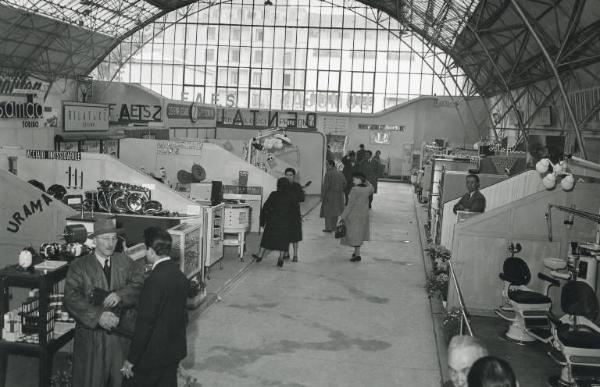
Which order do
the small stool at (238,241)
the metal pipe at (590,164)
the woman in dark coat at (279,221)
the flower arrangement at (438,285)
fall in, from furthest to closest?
the small stool at (238,241) → the woman in dark coat at (279,221) → the flower arrangement at (438,285) → the metal pipe at (590,164)

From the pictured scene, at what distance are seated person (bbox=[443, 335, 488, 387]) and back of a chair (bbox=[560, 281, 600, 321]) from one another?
3.64 metres

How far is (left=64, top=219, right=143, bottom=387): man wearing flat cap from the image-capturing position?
16.1 feet

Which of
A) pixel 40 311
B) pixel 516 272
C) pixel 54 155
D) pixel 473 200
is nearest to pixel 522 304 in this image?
pixel 516 272

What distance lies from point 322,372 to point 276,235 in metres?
4.60

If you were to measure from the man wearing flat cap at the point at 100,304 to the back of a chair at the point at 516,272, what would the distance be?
464 centimetres

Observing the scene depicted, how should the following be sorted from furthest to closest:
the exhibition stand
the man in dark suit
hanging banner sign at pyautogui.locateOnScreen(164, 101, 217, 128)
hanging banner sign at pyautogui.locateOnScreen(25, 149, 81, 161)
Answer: hanging banner sign at pyautogui.locateOnScreen(164, 101, 217, 128), the exhibition stand, hanging banner sign at pyautogui.locateOnScreen(25, 149, 81, 161), the man in dark suit

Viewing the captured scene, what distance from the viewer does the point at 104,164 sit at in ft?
31.2

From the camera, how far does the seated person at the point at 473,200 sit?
1020 cm

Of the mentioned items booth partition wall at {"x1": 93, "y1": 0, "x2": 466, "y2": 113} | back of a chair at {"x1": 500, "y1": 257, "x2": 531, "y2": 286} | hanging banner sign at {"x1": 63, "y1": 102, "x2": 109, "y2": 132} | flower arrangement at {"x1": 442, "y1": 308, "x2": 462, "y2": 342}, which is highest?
booth partition wall at {"x1": 93, "y1": 0, "x2": 466, "y2": 113}

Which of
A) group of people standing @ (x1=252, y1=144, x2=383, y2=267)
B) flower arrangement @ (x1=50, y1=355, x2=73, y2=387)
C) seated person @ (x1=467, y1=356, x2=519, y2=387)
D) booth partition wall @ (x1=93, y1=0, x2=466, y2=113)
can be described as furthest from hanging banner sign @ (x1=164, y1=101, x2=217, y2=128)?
seated person @ (x1=467, y1=356, x2=519, y2=387)

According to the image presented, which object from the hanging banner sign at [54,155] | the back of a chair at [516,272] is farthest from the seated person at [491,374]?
the hanging banner sign at [54,155]

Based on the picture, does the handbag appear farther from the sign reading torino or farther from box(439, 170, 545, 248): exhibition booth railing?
A: the sign reading torino

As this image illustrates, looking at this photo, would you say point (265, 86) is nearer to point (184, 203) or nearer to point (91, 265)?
point (184, 203)

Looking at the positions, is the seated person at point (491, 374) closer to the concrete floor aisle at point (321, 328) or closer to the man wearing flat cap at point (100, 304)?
the man wearing flat cap at point (100, 304)
